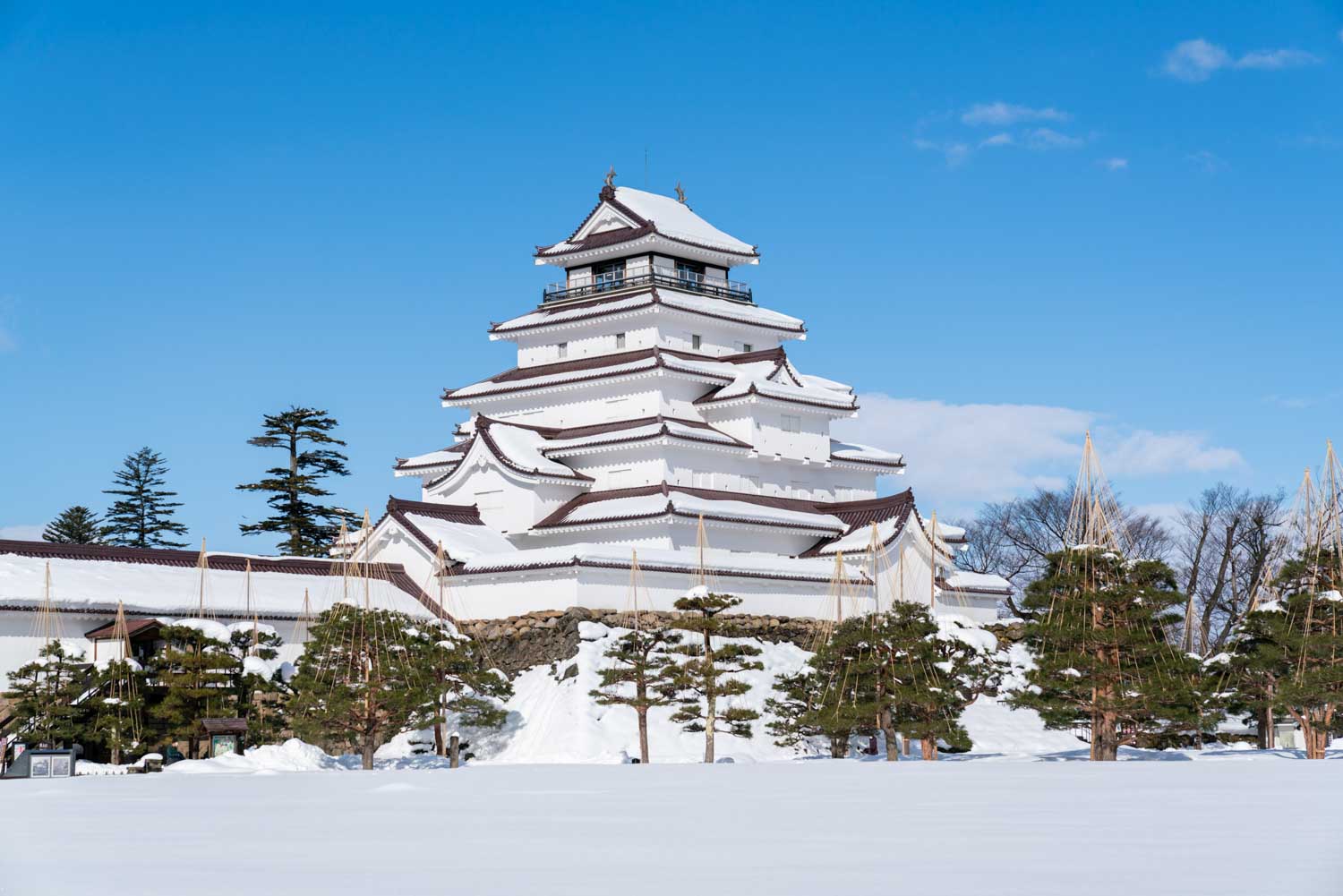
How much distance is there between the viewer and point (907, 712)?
3369cm

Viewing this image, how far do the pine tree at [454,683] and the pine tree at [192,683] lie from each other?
4.27 m

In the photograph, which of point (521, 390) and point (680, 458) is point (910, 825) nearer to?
point (680, 458)

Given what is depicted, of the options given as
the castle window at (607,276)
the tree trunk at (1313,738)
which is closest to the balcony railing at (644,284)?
the castle window at (607,276)

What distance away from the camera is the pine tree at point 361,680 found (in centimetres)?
3441

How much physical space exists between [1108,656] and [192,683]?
19.4 m

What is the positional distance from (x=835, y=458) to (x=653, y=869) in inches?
1573

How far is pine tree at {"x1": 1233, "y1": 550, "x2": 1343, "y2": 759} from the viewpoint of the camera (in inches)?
1176

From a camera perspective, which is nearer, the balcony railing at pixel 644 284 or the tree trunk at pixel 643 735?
the tree trunk at pixel 643 735

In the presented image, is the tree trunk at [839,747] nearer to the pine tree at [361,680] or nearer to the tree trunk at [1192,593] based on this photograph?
the tree trunk at [1192,593]

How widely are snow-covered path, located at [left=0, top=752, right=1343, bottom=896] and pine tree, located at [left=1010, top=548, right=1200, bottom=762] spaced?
4584 millimetres

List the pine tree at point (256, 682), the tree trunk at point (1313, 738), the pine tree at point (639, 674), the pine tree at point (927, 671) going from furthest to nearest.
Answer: the pine tree at point (256, 682) < the pine tree at point (639, 674) < the pine tree at point (927, 671) < the tree trunk at point (1313, 738)

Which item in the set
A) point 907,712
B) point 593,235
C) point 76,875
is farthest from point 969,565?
point 76,875

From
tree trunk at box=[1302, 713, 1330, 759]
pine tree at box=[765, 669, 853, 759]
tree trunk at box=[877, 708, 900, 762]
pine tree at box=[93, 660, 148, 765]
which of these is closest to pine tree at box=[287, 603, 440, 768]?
pine tree at box=[93, 660, 148, 765]

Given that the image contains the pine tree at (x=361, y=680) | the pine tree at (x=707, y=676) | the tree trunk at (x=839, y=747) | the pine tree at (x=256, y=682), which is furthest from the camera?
the pine tree at (x=256, y=682)
